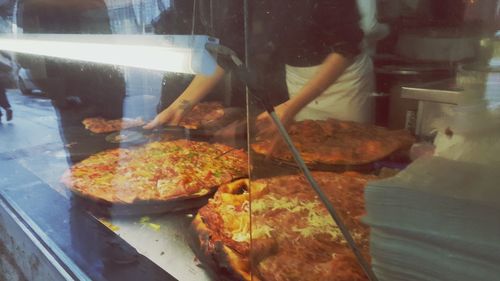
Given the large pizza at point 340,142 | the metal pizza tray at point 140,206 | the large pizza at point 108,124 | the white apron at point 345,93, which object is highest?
the white apron at point 345,93

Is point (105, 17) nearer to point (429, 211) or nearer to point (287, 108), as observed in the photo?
point (287, 108)

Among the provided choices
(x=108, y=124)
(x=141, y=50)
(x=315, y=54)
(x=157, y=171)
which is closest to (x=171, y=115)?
(x=108, y=124)

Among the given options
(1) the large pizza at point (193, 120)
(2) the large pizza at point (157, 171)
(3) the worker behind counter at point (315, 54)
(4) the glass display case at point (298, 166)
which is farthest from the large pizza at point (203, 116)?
(3) the worker behind counter at point (315, 54)

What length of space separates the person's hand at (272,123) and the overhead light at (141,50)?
0.72 feet

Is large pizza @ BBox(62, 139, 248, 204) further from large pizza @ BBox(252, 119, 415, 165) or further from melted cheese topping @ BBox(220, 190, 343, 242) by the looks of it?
large pizza @ BBox(252, 119, 415, 165)

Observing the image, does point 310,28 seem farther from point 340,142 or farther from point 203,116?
point 203,116

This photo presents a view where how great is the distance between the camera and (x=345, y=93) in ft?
3.35

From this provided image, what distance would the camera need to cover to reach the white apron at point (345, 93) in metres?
0.96

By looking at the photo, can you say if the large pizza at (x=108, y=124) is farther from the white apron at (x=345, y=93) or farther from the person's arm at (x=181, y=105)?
the white apron at (x=345, y=93)

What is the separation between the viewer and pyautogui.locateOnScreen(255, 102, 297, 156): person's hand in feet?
3.54

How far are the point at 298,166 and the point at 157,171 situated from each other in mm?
1449

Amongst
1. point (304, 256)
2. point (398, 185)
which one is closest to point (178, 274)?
point (304, 256)

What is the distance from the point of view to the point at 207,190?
1973 mm

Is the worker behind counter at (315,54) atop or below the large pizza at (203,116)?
atop
